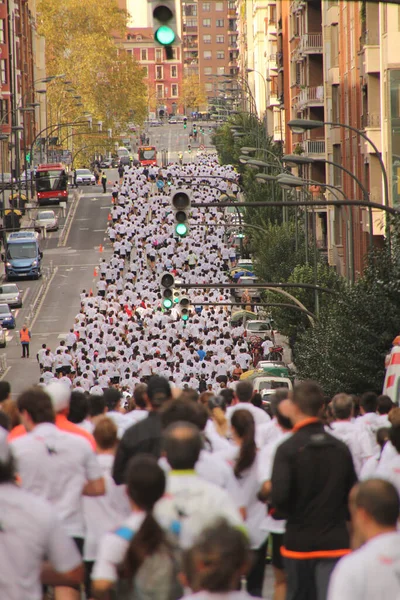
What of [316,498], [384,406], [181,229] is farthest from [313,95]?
[316,498]

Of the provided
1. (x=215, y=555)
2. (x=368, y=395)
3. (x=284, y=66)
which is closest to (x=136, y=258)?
(x=284, y=66)

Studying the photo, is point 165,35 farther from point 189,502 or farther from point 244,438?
point 189,502

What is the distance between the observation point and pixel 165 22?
801 centimetres

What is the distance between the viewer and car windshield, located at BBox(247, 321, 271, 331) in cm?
4291

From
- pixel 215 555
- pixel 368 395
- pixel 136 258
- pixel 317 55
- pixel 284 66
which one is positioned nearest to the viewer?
pixel 215 555

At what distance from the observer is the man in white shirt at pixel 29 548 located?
589cm

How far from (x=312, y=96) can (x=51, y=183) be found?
1957 centimetres

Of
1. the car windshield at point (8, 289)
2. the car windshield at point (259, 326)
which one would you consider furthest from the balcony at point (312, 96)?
the car windshield at point (259, 326)

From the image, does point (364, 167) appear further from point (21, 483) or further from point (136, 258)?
point (21, 483)

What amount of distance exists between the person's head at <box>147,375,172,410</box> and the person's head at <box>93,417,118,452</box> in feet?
1.51

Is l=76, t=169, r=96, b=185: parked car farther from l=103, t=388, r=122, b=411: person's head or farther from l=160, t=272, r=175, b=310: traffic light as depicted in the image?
l=103, t=388, r=122, b=411: person's head

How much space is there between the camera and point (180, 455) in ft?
21.5

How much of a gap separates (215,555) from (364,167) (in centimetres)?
3795

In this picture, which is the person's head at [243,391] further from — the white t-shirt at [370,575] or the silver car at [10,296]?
the silver car at [10,296]
